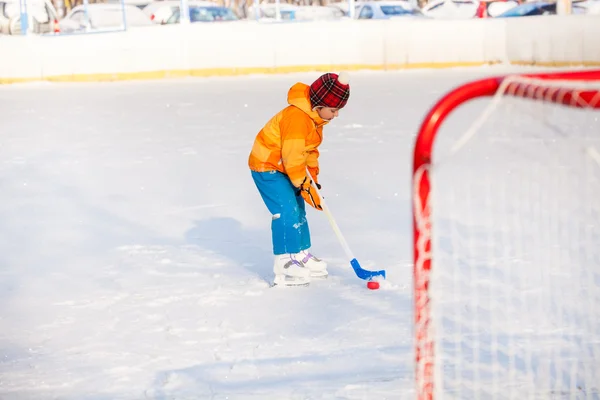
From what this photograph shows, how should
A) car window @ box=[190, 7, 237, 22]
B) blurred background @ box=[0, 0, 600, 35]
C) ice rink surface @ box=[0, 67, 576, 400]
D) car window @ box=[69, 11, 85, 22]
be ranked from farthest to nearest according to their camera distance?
car window @ box=[69, 11, 85, 22] < car window @ box=[190, 7, 237, 22] < blurred background @ box=[0, 0, 600, 35] < ice rink surface @ box=[0, 67, 576, 400]

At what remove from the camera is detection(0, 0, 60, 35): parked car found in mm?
22266

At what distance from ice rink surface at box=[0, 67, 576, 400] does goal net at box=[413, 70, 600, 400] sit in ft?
0.72

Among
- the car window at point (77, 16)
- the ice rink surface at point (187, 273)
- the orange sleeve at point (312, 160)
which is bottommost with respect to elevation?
the ice rink surface at point (187, 273)

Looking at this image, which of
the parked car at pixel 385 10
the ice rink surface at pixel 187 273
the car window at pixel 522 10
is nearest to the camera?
the ice rink surface at pixel 187 273

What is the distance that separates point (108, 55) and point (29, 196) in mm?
9753

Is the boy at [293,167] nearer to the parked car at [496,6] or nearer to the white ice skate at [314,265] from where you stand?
the white ice skate at [314,265]

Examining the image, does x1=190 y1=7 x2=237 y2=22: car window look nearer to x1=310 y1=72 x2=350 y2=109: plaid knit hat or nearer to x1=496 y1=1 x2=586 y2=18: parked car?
x1=496 y1=1 x2=586 y2=18: parked car

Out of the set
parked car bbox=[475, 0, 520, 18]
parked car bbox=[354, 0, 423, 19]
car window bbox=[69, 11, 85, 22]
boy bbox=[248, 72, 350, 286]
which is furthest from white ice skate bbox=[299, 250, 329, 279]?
parked car bbox=[475, 0, 520, 18]

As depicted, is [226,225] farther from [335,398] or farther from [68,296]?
[335,398]

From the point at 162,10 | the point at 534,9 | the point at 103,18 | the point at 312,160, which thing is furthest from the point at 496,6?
the point at 312,160

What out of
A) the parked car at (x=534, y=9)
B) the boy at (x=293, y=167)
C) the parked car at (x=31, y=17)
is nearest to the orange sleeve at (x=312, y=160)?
the boy at (x=293, y=167)

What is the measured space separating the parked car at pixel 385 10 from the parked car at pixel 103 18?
4.51m

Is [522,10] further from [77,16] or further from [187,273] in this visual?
[187,273]

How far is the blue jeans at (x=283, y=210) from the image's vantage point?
4.56m
